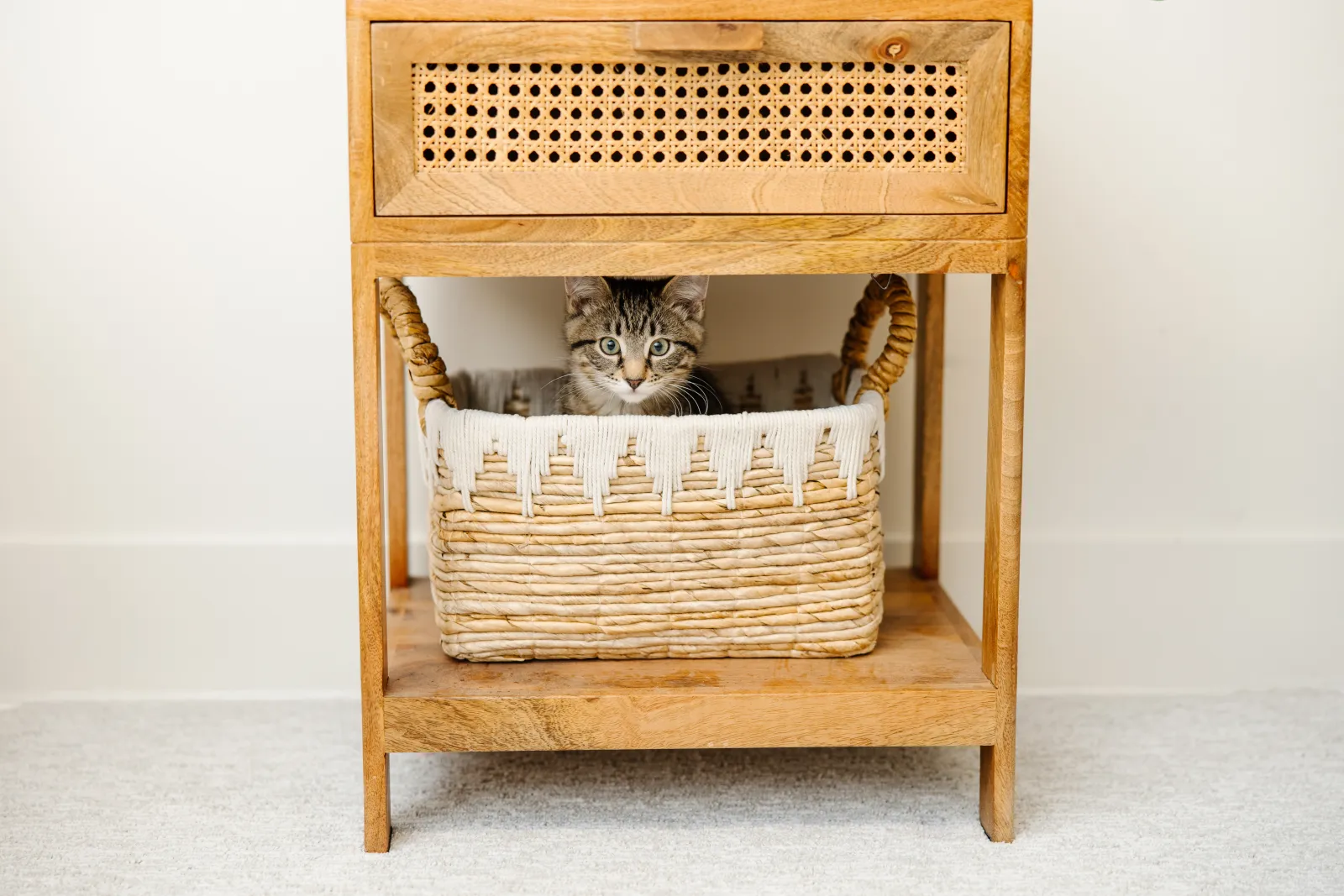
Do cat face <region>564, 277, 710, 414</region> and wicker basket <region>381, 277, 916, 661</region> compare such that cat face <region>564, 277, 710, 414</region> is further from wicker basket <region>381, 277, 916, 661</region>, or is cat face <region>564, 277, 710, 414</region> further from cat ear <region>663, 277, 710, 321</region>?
wicker basket <region>381, 277, 916, 661</region>

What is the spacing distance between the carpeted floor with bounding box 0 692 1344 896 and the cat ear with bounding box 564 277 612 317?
57cm

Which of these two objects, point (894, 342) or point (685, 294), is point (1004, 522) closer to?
point (894, 342)

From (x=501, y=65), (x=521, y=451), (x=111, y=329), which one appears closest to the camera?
(x=501, y=65)

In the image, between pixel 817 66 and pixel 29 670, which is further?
pixel 29 670

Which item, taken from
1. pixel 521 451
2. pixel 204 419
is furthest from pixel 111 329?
pixel 521 451

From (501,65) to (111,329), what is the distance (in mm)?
873

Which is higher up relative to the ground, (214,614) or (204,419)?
(204,419)

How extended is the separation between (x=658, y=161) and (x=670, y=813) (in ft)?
2.34

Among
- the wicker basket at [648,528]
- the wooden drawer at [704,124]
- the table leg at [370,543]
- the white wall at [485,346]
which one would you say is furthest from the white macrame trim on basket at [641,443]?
the white wall at [485,346]

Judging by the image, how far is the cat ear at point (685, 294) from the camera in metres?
1.47

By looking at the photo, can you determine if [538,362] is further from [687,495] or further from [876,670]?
[876,670]

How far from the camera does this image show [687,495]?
129 cm

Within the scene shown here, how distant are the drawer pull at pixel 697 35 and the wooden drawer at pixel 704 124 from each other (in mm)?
16

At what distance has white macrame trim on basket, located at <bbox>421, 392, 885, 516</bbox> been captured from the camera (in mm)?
1274
